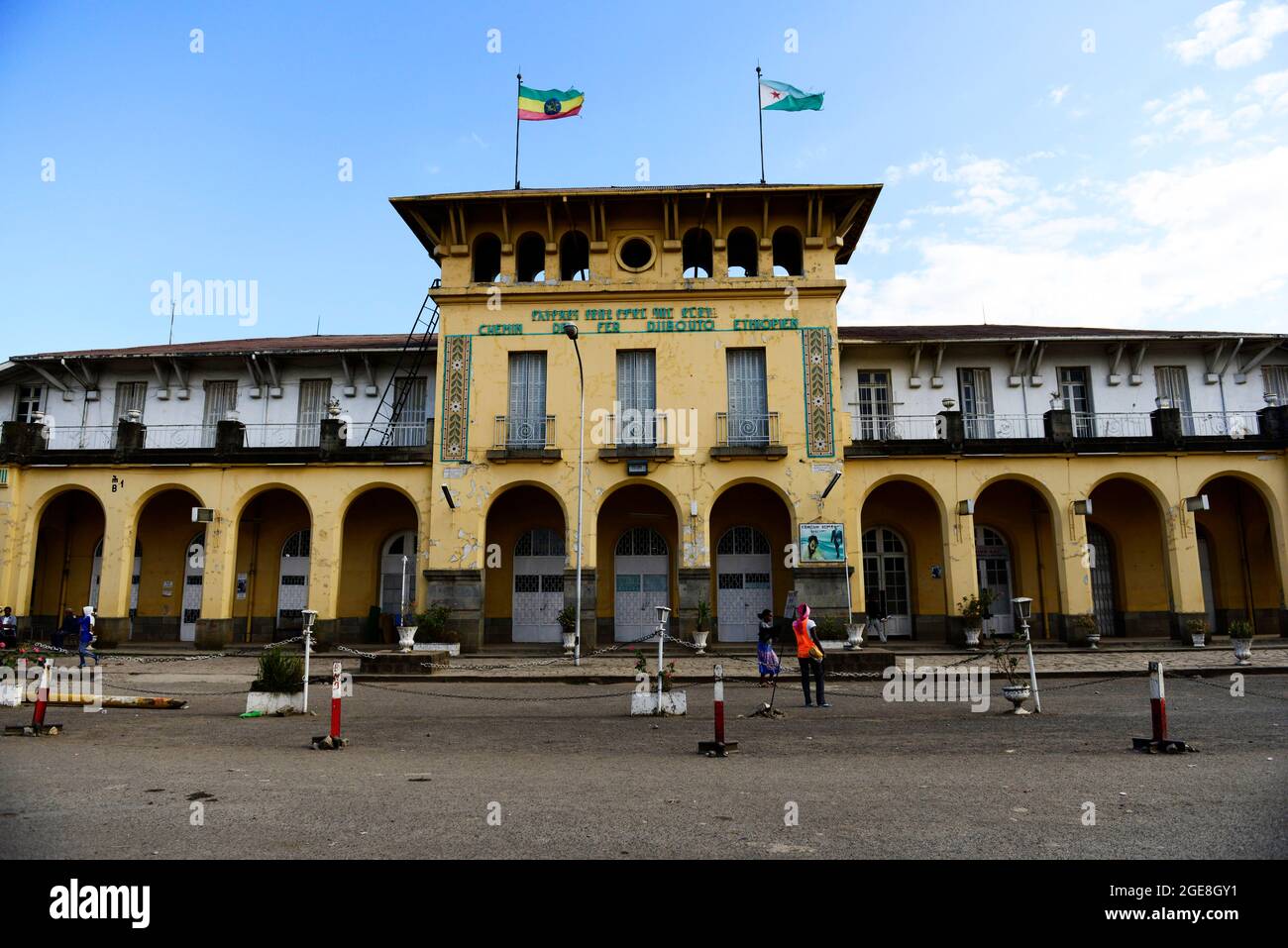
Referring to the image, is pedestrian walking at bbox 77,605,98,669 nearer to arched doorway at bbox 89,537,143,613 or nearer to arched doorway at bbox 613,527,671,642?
arched doorway at bbox 89,537,143,613

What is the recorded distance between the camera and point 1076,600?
21344 mm

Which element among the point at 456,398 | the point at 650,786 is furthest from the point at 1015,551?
the point at 650,786

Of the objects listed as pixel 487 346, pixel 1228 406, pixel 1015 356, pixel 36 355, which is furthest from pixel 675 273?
pixel 36 355

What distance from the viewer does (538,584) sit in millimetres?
23891

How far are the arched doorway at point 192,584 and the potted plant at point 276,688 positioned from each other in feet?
46.4

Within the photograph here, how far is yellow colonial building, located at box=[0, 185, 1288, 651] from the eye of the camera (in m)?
21.9

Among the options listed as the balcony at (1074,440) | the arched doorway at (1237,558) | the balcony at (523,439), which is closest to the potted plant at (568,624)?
the balcony at (523,439)

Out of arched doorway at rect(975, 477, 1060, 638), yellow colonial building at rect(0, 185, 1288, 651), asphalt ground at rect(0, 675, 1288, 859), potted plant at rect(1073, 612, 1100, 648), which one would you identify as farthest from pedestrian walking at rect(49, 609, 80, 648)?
potted plant at rect(1073, 612, 1100, 648)

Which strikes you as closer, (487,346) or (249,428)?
(487,346)

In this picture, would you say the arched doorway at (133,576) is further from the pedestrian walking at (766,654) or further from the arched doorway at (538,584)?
the pedestrian walking at (766,654)

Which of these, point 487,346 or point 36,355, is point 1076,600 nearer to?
point 487,346

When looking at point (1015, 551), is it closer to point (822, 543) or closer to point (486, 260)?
point (822, 543)

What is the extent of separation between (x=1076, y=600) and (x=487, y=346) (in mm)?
17767

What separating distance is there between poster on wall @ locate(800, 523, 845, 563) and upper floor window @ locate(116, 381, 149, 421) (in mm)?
21506
